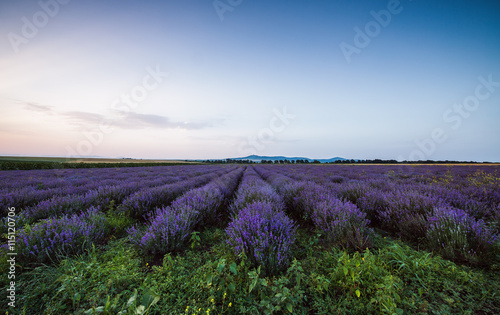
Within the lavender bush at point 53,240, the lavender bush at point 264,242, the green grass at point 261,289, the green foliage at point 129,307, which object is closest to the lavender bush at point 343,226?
the green grass at point 261,289

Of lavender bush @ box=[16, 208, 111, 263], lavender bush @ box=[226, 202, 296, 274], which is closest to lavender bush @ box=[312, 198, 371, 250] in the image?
lavender bush @ box=[226, 202, 296, 274]

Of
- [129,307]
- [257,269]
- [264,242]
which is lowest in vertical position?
[129,307]

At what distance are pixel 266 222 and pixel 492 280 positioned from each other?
2277mm

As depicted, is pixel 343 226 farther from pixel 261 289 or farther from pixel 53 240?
pixel 53 240

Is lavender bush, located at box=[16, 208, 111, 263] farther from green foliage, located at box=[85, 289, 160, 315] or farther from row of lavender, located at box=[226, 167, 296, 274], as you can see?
row of lavender, located at box=[226, 167, 296, 274]

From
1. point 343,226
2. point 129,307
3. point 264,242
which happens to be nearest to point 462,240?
point 343,226

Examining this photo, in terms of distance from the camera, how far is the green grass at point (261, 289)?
4.79 feet

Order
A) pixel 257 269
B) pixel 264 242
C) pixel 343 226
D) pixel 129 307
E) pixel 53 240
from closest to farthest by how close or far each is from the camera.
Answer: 1. pixel 129 307
2. pixel 257 269
3. pixel 264 242
4. pixel 53 240
5. pixel 343 226

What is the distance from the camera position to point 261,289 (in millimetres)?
1639

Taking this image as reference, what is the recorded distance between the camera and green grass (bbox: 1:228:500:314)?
146 cm

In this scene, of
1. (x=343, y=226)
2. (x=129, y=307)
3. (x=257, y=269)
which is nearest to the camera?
(x=129, y=307)

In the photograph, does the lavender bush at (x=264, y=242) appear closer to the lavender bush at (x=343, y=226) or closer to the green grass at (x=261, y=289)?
the green grass at (x=261, y=289)

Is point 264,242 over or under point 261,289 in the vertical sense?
over

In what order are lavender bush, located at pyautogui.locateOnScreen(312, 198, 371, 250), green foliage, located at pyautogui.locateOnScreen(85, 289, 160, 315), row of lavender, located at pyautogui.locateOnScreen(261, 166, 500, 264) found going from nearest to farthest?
green foliage, located at pyautogui.locateOnScreen(85, 289, 160, 315) < row of lavender, located at pyautogui.locateOnScreen(261, 166, 500, 264) < lavender bush, located at pyautogui.locateOnScreen(312, 198, 371, 250)
